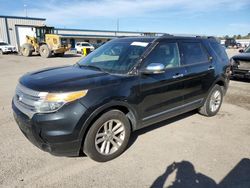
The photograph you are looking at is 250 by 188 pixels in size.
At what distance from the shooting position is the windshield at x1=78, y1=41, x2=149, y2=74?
3780mm

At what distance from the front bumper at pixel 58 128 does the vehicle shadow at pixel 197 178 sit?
1.22m

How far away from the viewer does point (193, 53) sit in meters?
4.74

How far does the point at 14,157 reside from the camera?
3498 millimetres

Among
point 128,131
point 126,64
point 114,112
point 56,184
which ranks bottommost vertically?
point 56,184

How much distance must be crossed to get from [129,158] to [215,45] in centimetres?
358

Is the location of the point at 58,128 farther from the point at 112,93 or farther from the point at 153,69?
the point at 153,69

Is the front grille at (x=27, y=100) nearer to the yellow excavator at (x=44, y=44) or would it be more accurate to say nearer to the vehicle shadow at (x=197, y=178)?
the vehicle shadow at (x=197, y=178)

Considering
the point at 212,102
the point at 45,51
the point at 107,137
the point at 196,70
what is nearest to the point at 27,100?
the point at 107,137

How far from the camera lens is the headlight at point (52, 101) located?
292 centimetres

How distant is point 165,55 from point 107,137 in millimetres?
1848

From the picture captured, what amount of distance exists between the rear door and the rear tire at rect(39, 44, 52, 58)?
20893 mm

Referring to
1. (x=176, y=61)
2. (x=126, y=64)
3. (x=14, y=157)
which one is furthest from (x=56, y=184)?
(x=176, y=61)

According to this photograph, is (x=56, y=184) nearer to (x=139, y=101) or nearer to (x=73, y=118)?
(x=73, y=118)

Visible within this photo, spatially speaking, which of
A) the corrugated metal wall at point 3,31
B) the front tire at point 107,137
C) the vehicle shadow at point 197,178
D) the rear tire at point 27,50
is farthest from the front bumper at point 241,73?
the corrugated metal wall at point 3,31
